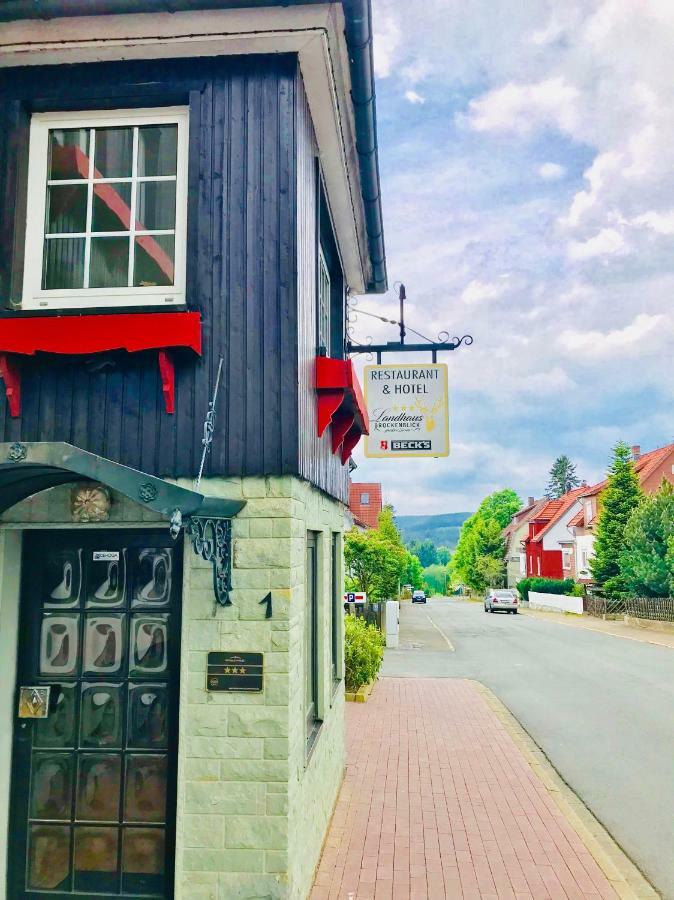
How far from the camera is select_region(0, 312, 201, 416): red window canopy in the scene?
4340 mm

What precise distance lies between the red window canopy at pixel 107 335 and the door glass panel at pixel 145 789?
6.89ft

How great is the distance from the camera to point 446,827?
640cm

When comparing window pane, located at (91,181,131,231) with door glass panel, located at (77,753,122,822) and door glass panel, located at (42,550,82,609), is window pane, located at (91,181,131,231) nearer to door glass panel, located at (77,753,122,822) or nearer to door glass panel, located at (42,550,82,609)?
door glass panel, located at (42,550,82,609)

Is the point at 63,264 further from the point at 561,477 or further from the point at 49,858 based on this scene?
the point at 561,477

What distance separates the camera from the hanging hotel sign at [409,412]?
938 centimetres

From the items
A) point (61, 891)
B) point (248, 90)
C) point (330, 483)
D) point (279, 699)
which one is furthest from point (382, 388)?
point (61, 891)

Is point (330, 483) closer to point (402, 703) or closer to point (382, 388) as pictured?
point (382, 388)

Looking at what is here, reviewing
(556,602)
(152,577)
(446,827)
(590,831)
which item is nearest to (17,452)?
(152,577)

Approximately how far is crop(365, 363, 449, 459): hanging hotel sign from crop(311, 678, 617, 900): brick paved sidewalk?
3.72 metres

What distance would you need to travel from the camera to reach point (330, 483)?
6.46m

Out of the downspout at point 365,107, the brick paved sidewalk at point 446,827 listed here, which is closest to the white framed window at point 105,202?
the downspout at point 365,107

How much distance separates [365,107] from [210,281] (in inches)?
81.5

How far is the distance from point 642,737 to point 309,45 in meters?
9.63

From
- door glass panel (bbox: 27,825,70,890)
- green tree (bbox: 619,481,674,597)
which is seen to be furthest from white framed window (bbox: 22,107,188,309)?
green tree (bbox: 619,481,674,597)
